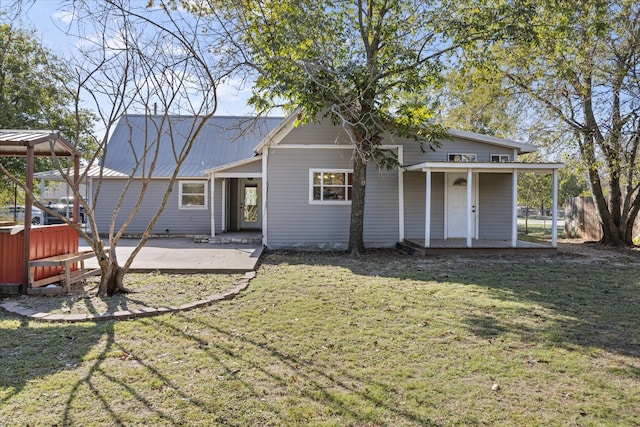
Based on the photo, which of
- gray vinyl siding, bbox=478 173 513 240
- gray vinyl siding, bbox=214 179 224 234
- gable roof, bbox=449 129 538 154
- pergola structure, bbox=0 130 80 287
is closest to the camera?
pergola structure, bbox=0 130 80 287

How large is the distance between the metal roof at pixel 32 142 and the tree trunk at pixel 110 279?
1.72 metres

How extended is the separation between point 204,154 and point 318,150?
7252 millimetres

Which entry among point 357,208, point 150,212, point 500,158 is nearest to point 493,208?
point 500,158

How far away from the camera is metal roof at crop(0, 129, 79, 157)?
5793 mm

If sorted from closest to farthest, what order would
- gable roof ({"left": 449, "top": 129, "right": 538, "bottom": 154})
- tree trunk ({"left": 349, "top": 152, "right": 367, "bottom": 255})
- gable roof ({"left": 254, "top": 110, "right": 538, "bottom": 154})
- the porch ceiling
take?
the porch ceiling → tree trunk ({"left": 349, "top": 152, "right": 367, "bottom": 255}) → gable roof ({"left": 254, "top": 110, "right": 538, "bottom": 154}) → gable roof ({"left": 449, "top": 129, "right": 538, "bottom": 154})

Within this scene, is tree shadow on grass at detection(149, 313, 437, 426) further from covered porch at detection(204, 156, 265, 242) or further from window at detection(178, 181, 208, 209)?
window at detection(178, 181, 208, 209)

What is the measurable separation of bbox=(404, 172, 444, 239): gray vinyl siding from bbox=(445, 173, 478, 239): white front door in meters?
0.23

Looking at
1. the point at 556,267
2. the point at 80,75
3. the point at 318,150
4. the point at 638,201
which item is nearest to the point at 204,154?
the point at 318,150

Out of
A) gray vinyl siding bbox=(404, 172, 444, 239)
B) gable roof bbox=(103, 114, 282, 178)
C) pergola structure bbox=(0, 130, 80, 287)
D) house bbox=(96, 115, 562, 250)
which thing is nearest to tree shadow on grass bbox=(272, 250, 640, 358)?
house bbox=(96, 115, 562, 250)

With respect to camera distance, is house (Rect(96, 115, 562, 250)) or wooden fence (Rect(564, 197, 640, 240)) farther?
wooden fence (Rect(564, 197, 640, 240))

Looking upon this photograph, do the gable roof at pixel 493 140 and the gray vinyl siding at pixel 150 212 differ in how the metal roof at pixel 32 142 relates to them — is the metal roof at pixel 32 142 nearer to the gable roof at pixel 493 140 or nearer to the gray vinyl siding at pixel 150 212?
the gray vinyl siding at pixel 150 212

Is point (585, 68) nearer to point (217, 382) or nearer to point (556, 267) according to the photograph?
point (556, 267)

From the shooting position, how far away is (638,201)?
13.8 meters

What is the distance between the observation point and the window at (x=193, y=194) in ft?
52.3
